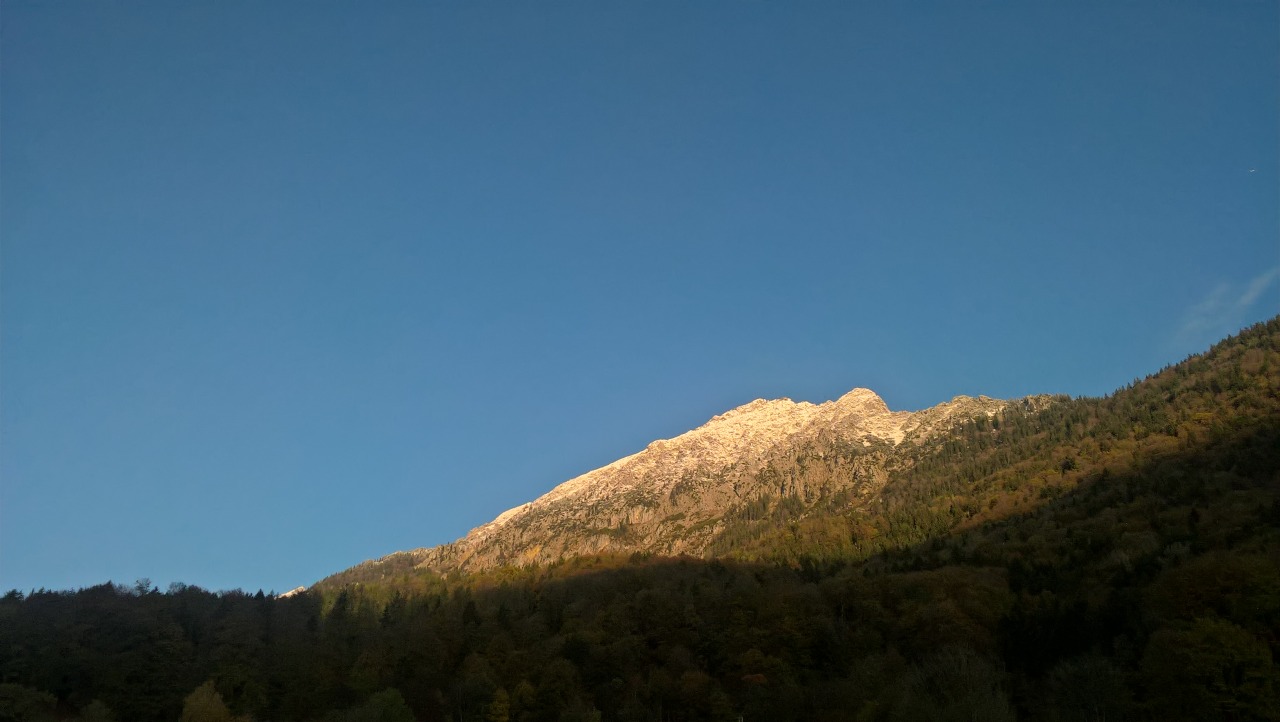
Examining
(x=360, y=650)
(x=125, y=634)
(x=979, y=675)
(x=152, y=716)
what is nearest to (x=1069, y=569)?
(x=979, y=675)

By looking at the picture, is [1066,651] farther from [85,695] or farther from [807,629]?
[85,695]

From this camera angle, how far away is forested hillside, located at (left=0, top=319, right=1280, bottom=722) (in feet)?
271

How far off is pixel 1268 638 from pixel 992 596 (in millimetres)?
56110

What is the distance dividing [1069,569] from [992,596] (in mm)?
22762

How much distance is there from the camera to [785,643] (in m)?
133

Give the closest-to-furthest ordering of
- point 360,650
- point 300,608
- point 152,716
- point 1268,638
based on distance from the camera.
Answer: point 1268,638, point 152,716, point 360,650, point 300,608

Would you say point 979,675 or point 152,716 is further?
point 152,716

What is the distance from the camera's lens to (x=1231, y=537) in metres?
130

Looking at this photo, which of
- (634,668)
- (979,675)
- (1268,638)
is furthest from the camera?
(634,668)

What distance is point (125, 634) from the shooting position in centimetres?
13412

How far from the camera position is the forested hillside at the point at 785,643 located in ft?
271

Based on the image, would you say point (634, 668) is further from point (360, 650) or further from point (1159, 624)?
point (1159, 624)

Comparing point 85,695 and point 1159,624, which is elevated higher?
point 85,695

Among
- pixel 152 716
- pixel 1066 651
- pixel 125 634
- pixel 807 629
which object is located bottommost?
pixel 1066 651
